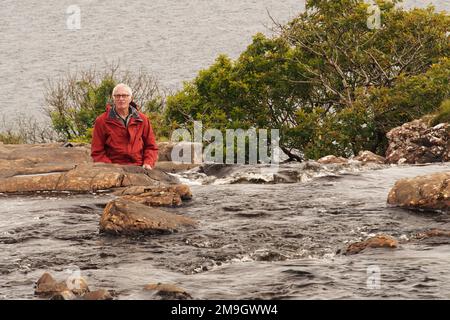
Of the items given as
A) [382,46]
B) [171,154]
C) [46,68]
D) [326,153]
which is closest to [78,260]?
[171,154]

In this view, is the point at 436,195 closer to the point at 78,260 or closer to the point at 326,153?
the point at 78,260

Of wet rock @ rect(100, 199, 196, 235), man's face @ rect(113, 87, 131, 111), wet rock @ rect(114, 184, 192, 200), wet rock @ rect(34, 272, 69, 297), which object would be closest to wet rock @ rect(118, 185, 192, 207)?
wet rock @ rect(114, 184, 192, 200)

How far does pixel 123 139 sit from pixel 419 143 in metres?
12.6

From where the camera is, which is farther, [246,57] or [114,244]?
[246,57]

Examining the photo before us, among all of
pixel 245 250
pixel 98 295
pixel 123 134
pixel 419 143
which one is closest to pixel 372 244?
pixel 245 250

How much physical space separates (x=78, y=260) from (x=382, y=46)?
24.3m

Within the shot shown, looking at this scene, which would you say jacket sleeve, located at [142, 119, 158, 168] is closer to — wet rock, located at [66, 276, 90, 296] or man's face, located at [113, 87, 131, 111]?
man's face, located at [113, 87, 131, 111]

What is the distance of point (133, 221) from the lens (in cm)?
1248

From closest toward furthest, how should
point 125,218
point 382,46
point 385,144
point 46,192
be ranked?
point 125,218 < point 46,192 < point 385,144 < point 382,46

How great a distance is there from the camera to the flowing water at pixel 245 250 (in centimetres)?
920

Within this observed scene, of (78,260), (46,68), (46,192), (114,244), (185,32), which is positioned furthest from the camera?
(185,32)

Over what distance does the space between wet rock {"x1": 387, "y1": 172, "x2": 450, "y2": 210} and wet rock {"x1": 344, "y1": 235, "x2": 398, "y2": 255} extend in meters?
3.10

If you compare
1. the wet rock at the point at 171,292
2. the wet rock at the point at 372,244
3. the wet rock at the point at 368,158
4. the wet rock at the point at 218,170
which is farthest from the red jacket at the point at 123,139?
the wet rock at the point at 368,158
